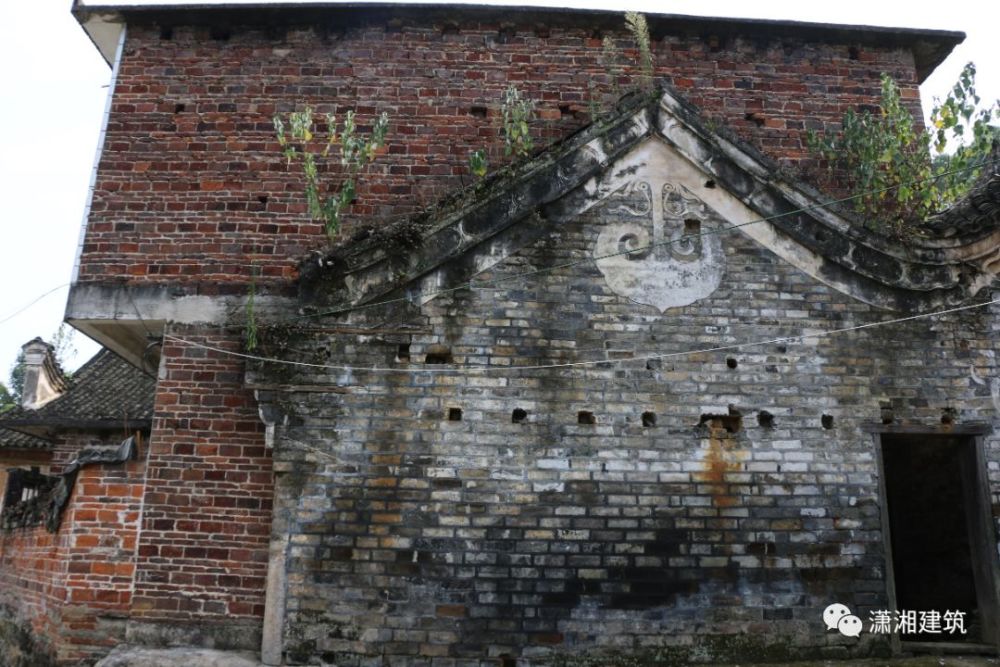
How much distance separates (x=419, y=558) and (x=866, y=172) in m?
6.28

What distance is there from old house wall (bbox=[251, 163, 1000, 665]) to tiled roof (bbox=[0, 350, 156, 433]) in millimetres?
6314

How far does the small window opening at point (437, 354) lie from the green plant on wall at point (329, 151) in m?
1.88

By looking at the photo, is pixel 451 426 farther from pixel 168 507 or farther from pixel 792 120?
pixel 792 120

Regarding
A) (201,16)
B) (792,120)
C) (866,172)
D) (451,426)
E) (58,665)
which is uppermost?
(201,16)

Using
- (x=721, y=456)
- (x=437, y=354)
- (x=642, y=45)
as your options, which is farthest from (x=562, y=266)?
(x=642, y=45)

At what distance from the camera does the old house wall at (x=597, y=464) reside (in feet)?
22.1

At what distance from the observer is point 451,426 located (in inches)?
279

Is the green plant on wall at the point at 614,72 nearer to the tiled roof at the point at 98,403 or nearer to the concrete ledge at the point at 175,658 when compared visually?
the concrete ledge at the point at 175,658

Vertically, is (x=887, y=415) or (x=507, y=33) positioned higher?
(x=507, y=33)

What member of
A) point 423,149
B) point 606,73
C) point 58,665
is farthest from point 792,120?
point 58,665

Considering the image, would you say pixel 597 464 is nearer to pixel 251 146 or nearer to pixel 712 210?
pixel 712 210

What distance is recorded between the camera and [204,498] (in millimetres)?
7555

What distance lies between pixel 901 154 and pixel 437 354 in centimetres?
567

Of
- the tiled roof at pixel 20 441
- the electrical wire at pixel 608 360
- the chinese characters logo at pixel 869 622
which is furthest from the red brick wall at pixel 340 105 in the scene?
the tiled roof at pixel 20 441
